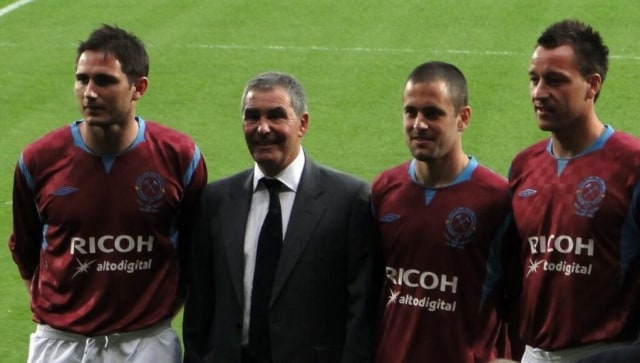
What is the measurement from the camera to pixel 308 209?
20.5 feet

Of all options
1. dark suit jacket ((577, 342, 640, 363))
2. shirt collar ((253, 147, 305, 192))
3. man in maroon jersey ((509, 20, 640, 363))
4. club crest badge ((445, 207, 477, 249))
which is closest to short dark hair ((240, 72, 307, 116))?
shirt collar ((253, 147, 305, 192))

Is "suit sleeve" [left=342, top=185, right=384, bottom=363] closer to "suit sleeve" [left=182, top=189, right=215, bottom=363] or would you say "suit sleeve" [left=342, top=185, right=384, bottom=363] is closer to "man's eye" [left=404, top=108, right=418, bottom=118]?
"man's eye" [left=404, top=108, right=418, bottom=118]

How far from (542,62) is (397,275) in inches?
36.4

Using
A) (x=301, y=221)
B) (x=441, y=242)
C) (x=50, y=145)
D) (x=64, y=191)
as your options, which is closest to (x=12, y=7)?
(x=50, y=145)

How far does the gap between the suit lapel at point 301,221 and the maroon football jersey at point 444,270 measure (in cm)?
25

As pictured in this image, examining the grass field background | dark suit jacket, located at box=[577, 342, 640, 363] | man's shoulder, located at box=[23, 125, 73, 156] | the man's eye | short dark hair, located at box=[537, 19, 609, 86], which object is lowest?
dark suit jacket, located at box=[577, 342, 640, 363]

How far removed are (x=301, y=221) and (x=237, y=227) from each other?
9.3 inches

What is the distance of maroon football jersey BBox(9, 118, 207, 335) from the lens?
21.1ft

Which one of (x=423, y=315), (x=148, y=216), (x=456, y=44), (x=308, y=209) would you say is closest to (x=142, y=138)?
(x=148, y=216)

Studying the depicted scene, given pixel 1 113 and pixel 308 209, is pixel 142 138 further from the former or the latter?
pixel 1 113

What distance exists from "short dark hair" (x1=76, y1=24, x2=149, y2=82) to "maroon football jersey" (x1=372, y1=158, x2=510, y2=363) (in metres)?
1.11

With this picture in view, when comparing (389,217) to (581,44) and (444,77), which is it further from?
(581,44)

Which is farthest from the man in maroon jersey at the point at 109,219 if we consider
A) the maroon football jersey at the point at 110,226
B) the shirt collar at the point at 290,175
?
the shirt collar at the point at 290,175

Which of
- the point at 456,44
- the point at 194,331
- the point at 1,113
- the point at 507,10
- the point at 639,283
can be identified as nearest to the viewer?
the point at 639,283
